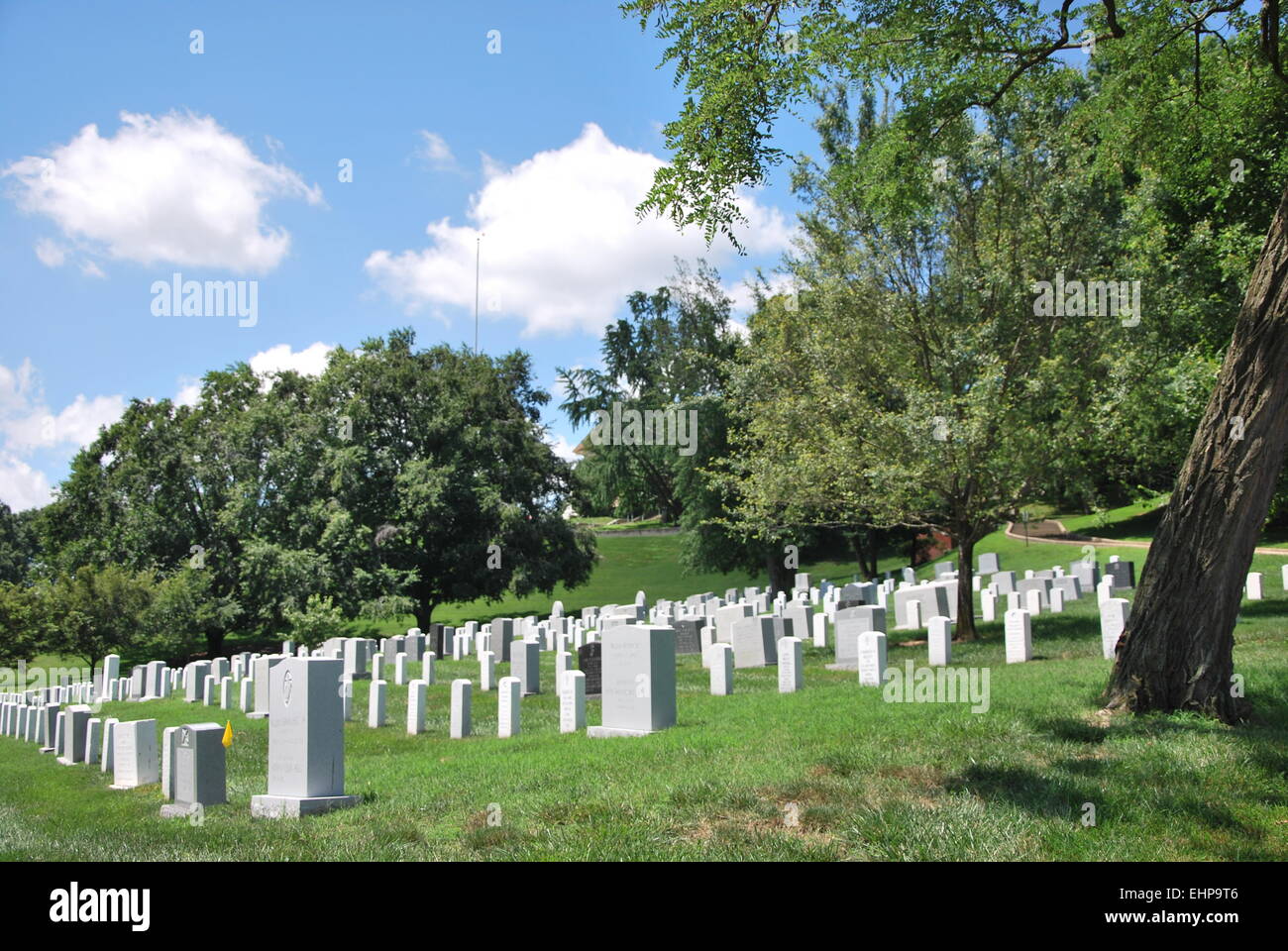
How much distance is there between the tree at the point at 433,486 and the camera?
1409 inches

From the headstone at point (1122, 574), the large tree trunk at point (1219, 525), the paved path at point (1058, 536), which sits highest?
the large tree trunk at point (1219, 525)

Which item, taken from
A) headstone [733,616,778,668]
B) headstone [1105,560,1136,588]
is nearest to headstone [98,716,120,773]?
headstone [733,616,778,668]

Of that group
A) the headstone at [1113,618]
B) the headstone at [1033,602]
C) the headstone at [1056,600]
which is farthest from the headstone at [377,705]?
the headstone at [1056,600]

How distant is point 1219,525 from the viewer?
7680 mm

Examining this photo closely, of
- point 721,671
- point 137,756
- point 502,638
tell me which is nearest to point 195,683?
point 502,638

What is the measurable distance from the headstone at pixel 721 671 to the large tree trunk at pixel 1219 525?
6057 millimetres

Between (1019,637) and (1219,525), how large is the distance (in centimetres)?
722

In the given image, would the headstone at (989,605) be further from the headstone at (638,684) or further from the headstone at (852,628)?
the headstone at (638,684)

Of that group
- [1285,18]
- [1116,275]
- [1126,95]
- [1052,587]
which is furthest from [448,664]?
[1285,18]

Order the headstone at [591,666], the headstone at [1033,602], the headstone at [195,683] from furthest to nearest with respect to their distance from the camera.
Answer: the headstone at [1033,602] → the headstone at [195,683] → the headstone at [591,666]

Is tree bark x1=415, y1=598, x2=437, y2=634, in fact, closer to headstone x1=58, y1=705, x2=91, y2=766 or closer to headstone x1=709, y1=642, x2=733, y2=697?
headstone x1=58, y1=705, x2=91, y2=766

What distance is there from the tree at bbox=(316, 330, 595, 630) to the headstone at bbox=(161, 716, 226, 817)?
1043 inches

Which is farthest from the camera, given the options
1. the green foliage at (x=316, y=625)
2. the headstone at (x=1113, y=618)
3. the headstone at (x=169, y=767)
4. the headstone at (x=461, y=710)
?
the green foliage at (x=316, y=625)
